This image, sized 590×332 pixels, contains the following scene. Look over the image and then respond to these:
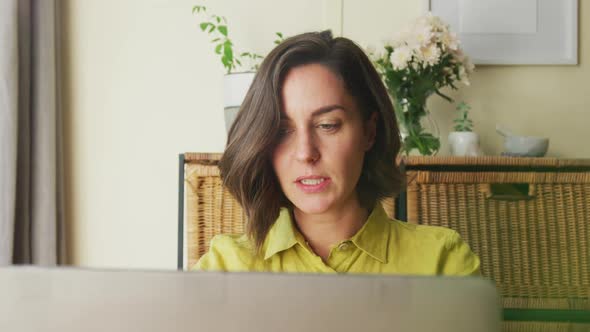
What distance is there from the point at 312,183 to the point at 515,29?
942 mm

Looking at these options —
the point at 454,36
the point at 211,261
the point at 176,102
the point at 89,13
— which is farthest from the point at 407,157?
the point at 89,13

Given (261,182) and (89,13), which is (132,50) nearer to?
(89,13)

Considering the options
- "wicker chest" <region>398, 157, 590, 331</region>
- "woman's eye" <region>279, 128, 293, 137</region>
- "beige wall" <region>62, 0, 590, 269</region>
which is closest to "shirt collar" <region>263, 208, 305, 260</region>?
"woman's eye" <region>279, 128, 293, 137</region>

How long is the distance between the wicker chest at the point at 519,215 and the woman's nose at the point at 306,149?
0.37m

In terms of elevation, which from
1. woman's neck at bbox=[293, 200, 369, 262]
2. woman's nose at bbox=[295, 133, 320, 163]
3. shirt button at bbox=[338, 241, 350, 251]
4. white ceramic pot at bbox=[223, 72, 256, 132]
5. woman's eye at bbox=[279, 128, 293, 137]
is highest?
white ceramic pot at bbox=[223, 72, 256, 132]

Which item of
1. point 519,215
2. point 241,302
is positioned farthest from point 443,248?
point 241,302

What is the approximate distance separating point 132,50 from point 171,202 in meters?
0.40

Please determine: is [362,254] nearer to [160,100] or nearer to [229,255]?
[229,255]

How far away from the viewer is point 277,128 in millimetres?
799

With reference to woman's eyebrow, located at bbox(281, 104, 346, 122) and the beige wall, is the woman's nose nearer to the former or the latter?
woman's eyebrow, located at bbox(281, 104, 346, 122)

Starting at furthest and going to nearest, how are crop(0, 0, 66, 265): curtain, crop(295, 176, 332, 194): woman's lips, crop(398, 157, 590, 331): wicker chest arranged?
crop(0, 0, 66, 265): curtain, crop(398, 157, 590, 331): wicker chest, crop(295, 176, 332, 194): woman's lips

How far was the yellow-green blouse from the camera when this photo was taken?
0.79 m

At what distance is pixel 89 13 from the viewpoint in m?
1.59

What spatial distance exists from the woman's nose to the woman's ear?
0.26ft
